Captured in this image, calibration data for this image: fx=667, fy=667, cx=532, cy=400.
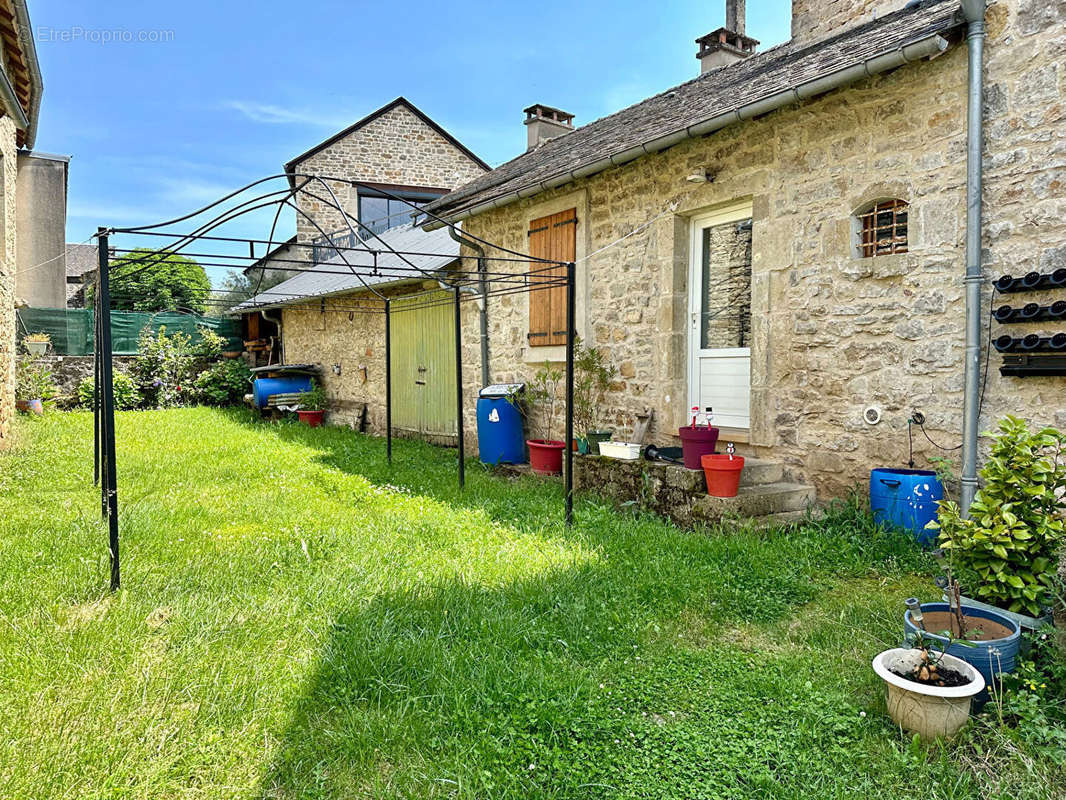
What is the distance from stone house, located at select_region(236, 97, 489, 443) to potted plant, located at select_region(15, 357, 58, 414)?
13.0 ft

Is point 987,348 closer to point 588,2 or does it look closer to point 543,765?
point 543,765

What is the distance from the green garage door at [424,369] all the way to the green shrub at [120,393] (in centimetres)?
710

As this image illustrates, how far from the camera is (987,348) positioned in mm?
4000

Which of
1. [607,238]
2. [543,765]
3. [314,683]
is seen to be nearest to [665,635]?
[543,765]

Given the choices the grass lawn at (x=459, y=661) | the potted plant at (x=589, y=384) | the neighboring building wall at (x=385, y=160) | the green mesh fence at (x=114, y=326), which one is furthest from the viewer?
the neighboring building wall at (x=385, y=160)

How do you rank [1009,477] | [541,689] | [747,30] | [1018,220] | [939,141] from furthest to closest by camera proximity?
[747,30], [939,141], [1018,220], [1009,477], [541,689]

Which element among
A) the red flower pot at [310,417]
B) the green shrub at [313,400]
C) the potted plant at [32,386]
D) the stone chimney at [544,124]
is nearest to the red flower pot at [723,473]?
the stone chimney at [544,124]

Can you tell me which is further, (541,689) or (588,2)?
(588,2)

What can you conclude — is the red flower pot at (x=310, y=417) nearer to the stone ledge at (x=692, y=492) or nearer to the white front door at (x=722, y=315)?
the stone ledge at (x=692, y=492)

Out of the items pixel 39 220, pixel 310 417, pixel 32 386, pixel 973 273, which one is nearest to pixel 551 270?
pixel 973 273

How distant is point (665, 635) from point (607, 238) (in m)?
4.62

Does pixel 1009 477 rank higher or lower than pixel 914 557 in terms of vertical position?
higher

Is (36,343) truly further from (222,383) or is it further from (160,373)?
(222,383)

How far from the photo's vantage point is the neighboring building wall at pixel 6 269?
781 cm
